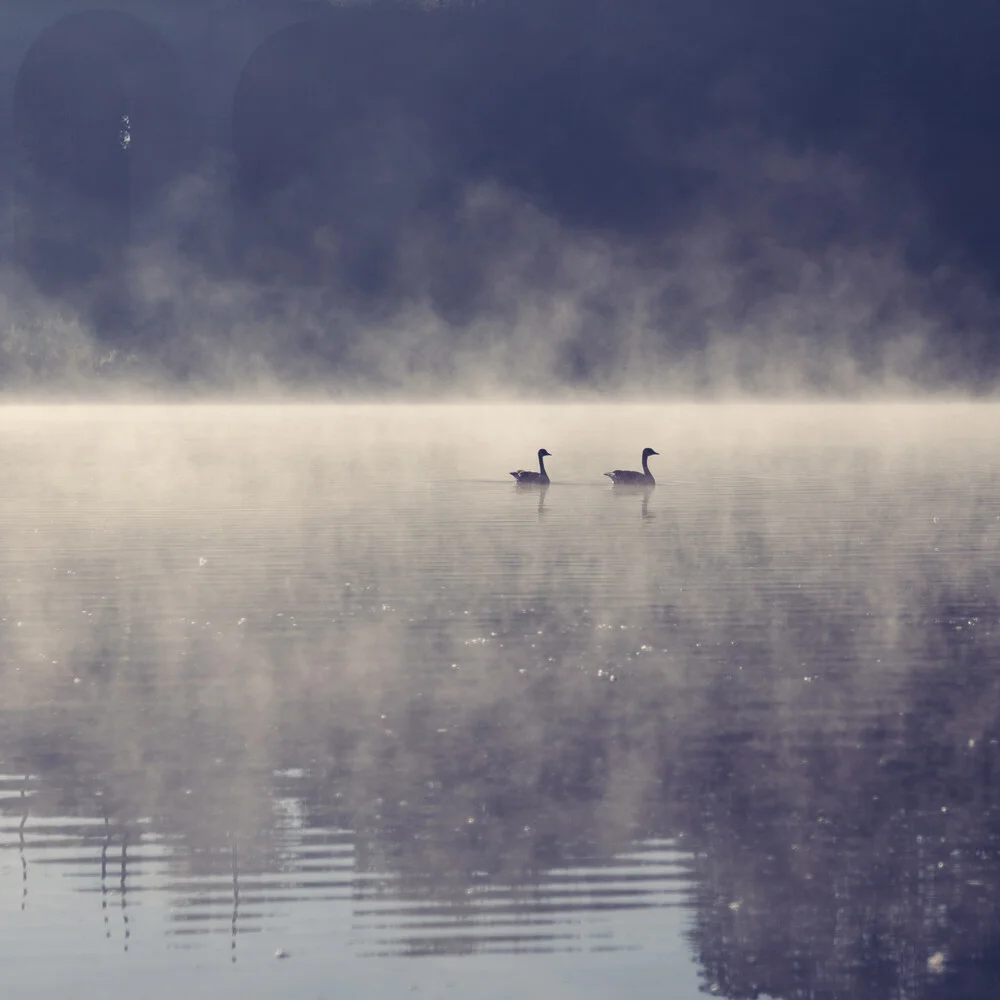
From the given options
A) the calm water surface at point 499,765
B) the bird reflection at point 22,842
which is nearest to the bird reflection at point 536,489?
the calm water surface at point 499,765

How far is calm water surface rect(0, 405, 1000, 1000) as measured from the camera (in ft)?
35.8

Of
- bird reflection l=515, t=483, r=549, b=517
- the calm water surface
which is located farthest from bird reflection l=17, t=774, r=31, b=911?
bird reflection l=515, t=483, r=549, b=517

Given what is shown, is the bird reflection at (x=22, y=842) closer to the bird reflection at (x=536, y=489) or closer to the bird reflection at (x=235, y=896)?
the bird reflection at (x=235, y=896)

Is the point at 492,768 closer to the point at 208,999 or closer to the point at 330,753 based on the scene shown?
the point at 330,753

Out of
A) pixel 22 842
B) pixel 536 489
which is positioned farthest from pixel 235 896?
pixel 536 489

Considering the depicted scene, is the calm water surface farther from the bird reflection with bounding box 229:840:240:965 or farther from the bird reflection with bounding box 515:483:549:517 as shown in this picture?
the bird reflection with bounding box 515:483:549:517

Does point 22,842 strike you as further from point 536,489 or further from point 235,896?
point 536,489

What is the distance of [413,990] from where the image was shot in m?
10.3

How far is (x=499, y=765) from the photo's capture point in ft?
49.2

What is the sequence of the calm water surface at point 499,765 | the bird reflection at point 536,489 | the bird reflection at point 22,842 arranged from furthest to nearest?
1. the bird reflection at point 536,489
2. the bird reflection at point 22,842
3. the calm water surface at point 499,765

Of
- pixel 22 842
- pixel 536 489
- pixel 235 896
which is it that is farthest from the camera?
pixel 536 489

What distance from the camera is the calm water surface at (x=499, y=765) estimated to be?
10.9 metres

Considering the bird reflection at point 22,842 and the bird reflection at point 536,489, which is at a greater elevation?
the bird reflection at point 536,489

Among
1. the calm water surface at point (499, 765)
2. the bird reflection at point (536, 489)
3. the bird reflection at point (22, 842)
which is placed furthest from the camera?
the bird reflection at point (536, 489)
